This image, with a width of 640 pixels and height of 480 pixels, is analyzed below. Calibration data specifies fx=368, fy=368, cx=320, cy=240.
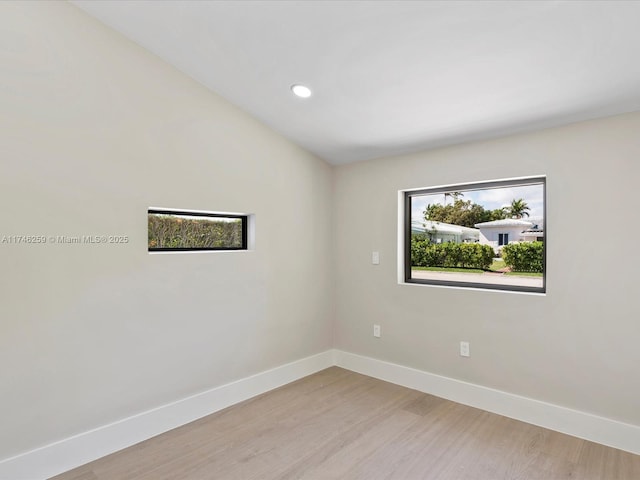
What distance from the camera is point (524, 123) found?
260cm

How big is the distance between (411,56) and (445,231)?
5.52ft

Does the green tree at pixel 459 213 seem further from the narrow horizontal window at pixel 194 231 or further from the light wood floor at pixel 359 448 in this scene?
the narrow horizontal window at pixel 194 231

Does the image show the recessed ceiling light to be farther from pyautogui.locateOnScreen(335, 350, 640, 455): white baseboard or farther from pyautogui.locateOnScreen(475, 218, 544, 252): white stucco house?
pyautogui.locateOnScreen(335, 350, 640, 455): white baseboard

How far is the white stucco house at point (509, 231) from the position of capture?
9.18 ft

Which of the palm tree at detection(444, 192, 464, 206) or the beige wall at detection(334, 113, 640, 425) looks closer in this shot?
the beige wall at detection(334, 113, 640, 425)

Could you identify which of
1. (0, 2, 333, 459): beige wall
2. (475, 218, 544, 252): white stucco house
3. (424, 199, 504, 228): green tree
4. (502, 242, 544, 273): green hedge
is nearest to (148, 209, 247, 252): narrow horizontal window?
(0, 2, 333, 459): beige wall

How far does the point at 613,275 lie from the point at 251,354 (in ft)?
8.87

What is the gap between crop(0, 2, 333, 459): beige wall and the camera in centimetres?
202

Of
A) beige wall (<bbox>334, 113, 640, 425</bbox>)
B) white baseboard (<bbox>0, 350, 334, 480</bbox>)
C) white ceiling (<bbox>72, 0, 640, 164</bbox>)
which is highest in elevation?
white ceiling (<bbox>72, 0, 640, 164</bbox>)

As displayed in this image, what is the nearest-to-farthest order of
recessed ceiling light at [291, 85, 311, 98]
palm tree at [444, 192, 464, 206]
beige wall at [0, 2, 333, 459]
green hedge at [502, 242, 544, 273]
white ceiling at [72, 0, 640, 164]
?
white ceiling at [72, 0, 640, 164] → beige wall at [0, 2, 333, 459] → recessed ceiling light at [291, 85, 311, 98] → green hedge at [502, 242, 544, 273] → palm tree at [444, 192, 464, 206]

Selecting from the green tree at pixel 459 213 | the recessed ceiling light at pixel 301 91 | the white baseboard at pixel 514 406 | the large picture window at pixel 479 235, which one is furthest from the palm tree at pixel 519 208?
the recessed ceiling light at pixel 301 91

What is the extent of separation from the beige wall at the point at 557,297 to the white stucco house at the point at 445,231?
0.80ft

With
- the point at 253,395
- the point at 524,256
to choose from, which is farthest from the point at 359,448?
the point at 524,256

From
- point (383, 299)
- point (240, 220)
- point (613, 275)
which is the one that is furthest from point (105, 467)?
point (613, 275)
